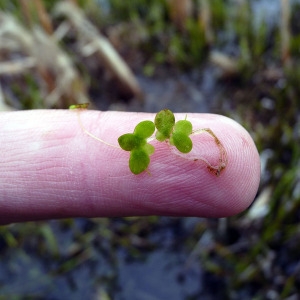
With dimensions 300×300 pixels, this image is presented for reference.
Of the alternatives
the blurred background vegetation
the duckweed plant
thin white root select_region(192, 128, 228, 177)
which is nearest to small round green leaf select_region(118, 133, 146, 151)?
the duckweed plant

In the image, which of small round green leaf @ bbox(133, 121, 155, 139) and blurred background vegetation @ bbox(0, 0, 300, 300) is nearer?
small round green leaf @ bbox(133, 121, 155, 139)

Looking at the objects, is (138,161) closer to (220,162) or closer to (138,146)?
(138,146)

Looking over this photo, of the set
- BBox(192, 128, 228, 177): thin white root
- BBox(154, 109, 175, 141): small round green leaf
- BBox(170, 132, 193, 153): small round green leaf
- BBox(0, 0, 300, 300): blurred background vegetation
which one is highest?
BBox(0, 0, 300, 300): blurred background vegetation

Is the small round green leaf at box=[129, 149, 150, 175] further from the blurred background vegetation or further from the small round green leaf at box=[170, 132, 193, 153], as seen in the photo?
the blurred background vegetation

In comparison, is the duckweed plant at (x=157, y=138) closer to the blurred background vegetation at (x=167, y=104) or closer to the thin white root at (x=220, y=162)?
the thin white root at (x=220, y=162)

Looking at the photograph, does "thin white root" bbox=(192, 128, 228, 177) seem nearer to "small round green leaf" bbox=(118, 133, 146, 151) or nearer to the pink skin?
the pink skin

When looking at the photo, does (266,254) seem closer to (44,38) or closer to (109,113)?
(109,113)

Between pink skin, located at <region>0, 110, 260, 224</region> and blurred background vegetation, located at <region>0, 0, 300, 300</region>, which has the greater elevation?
blurred background vegetation, located at <region>0, 0, 300, 300</region>

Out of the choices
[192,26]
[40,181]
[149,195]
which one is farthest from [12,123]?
[192,26]
